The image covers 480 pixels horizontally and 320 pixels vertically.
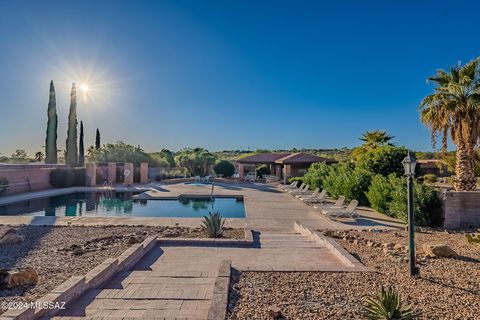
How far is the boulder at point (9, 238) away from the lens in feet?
25.2

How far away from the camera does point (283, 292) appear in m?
4.33

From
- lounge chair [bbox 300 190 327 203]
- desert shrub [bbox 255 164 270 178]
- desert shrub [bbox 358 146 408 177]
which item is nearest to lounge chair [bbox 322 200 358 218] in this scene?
lounge chair [bbox 300 190 327 203]

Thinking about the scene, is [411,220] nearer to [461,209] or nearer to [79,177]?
[461,209]

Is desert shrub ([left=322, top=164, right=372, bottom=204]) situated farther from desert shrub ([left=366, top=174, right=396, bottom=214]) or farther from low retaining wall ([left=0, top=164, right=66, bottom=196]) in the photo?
low retaining wall ([left=0, top=164, right=66, bottom=196])

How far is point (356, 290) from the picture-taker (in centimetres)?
448

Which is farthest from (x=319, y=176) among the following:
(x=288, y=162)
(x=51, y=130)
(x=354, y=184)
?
(x=51, y=130)

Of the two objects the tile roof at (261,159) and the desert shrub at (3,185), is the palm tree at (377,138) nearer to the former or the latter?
the tile roof at (261,159)

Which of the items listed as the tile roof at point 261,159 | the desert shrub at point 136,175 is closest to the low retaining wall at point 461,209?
the tile roof at point 261,159

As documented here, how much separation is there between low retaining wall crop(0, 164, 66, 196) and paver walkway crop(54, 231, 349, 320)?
17.8 m

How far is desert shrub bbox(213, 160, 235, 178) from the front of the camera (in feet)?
109

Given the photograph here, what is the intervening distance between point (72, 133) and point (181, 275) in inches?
1264

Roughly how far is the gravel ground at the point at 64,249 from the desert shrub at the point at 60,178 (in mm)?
15372

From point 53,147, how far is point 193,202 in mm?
20455

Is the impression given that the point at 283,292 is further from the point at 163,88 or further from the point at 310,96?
the point at 310,96
